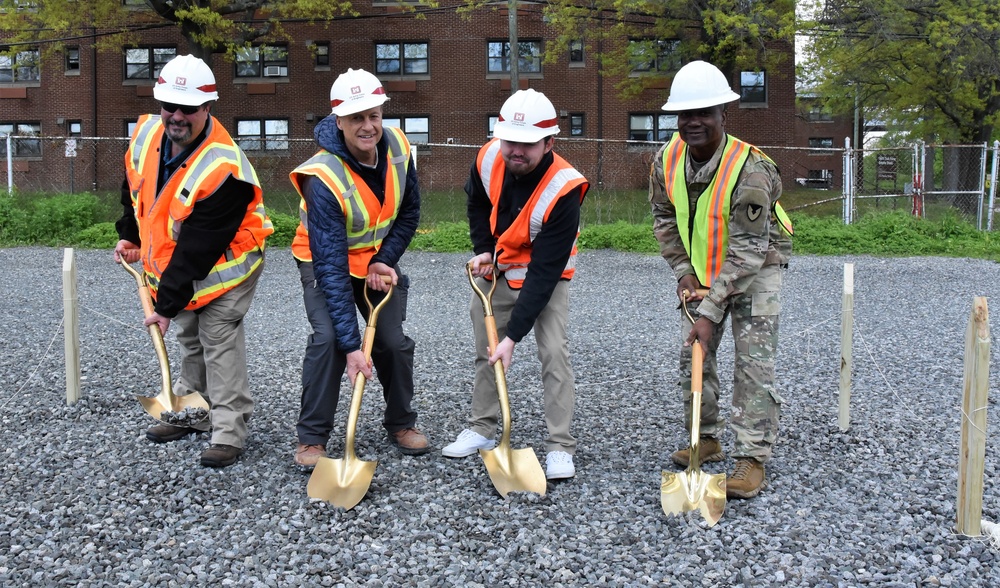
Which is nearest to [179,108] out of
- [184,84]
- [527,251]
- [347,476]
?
[184,84]

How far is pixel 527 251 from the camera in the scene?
4.86m

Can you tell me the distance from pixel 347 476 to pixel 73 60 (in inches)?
1343

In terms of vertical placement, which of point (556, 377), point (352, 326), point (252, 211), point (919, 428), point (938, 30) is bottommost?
point (919, 428)

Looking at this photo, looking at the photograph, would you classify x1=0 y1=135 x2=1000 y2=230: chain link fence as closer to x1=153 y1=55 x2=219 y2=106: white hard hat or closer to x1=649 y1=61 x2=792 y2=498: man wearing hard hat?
x1=153 y1=55 x2=219 y2=106: white hard hat

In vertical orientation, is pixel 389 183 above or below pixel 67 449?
above

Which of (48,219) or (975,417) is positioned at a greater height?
(48,219)

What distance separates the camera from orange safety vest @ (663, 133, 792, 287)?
4430mm

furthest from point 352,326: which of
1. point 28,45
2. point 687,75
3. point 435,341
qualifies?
point 28,45

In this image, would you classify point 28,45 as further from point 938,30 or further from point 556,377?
point 556,377

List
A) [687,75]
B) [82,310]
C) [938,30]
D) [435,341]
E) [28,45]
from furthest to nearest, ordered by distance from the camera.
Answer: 1. [28,45]
2. [938,30]
3. [82,310]
4. [435,341]
5. [687,75]

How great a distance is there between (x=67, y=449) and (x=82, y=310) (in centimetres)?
583

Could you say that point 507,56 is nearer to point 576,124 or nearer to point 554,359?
point 576,124

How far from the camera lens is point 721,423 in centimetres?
523

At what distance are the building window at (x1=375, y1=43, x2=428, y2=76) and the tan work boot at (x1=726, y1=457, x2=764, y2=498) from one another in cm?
3001
